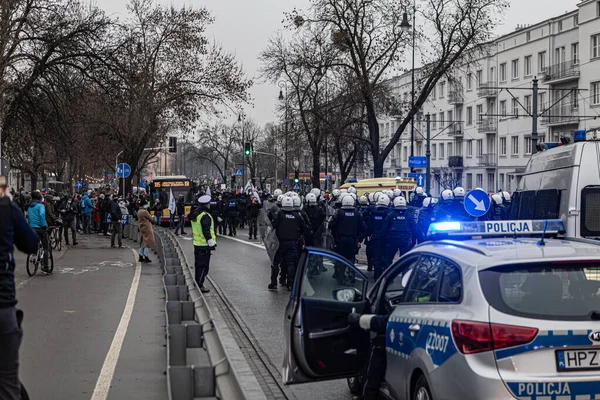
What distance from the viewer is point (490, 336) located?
4879 millimetres

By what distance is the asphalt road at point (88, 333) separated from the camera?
828 centimetres

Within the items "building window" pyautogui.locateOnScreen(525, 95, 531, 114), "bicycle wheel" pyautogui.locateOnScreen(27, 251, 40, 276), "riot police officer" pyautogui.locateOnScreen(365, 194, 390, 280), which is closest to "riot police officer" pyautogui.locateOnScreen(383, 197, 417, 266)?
"riot police officer" pyautogui.locateOnScreen(365, 194, 390, 280)

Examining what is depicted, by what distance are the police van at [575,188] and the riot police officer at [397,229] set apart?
5.01 m

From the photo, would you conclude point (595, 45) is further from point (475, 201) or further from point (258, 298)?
point (258, 298)

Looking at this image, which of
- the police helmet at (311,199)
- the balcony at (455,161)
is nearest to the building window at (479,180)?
the balcony at (455,161)

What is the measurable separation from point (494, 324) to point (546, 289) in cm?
42

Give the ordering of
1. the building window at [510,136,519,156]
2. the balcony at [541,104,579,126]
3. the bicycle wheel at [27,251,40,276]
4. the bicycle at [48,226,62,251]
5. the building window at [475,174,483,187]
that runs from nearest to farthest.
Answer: the bicycle wheel at [27,251,40,276], the bicycle at [48,226,62,251], the balcony at [541,104,579,126], the building window at [510,136,519,156], the building window at [475,174,483,187]

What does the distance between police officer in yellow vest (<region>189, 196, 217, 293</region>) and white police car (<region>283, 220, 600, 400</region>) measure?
31.8ft

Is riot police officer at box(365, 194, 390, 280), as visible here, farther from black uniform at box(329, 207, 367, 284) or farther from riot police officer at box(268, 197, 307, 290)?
riot police officer at box(268, 197, 307, 290)

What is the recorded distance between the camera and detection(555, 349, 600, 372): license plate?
16.0 ft

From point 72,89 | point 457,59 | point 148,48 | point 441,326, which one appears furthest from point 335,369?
point 148,48

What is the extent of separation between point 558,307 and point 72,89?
22.2 meters

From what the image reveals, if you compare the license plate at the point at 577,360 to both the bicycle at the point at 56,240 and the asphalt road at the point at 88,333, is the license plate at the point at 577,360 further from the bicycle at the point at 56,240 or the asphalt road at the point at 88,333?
the bicycle at the point at 56,240

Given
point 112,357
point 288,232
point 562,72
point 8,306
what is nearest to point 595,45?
point 562,72
